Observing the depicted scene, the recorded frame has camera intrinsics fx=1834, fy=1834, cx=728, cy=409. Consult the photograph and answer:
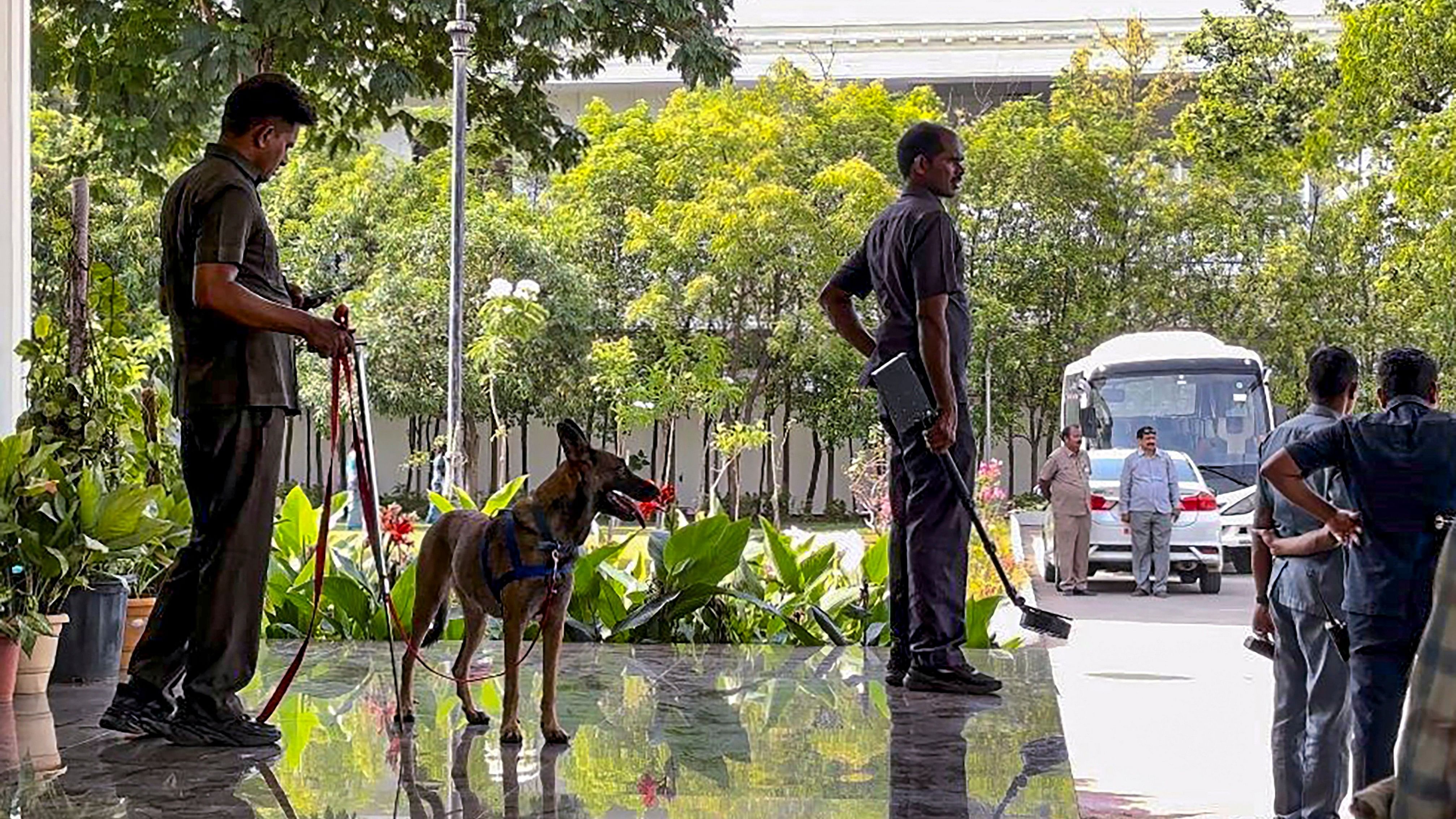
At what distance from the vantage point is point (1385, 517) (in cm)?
464

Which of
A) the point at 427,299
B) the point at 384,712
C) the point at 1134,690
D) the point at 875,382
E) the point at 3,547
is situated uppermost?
the point at 427,299

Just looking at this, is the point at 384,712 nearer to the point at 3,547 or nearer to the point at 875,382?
the point at 3,547

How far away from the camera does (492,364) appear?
25.5 metres

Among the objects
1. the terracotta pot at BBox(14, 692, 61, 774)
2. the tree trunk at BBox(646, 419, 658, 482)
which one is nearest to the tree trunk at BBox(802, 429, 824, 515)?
the tree trunk at BBox(646, 419, 658, 482)

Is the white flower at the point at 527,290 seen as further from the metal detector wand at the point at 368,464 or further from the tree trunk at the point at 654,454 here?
the metal detector wand at the point at 368,464

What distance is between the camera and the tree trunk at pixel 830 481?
1182 inches

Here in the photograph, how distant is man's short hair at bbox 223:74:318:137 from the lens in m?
4.38

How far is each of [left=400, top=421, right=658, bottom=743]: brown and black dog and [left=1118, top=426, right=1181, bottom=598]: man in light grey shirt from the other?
12.0m

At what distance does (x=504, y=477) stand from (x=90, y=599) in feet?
79.7

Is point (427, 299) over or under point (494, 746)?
over

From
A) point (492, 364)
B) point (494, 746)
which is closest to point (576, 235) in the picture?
point (492, 364)

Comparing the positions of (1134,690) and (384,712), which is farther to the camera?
(1134,690)

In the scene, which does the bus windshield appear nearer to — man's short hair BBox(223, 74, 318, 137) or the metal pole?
the metal pole

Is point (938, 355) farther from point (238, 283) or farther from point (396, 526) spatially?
point (396, 526)
